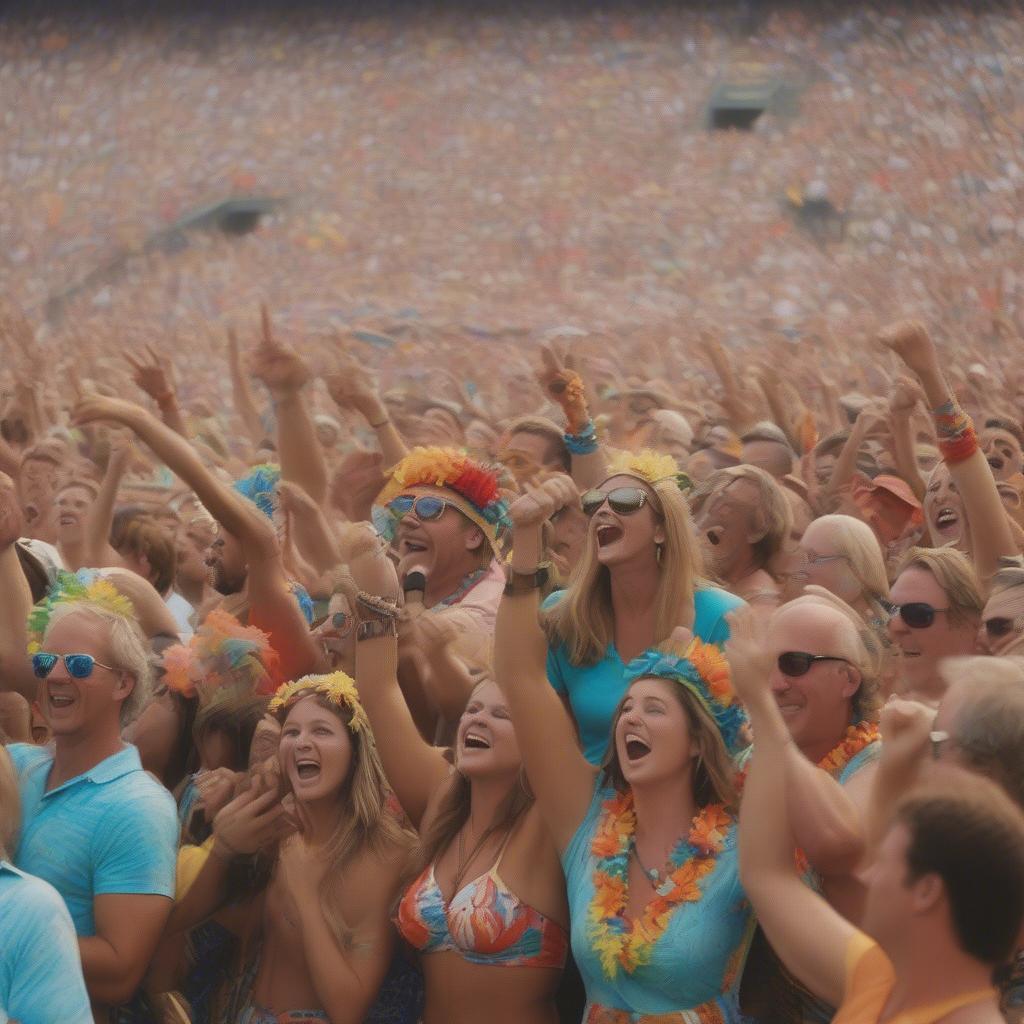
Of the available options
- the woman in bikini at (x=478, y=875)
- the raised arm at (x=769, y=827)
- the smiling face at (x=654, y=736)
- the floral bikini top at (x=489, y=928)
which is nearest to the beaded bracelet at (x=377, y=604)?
the woman in bikini at (x=478, y=875)

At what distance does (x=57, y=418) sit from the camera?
36.1ft

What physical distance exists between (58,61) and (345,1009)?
21.5 meters

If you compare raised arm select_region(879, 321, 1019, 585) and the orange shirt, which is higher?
raised arm select_region(879, 321, 1019, 585)

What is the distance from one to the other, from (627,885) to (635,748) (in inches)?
9.8

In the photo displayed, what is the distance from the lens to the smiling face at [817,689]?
12.3 ft

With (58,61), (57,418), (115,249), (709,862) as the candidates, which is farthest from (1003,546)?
(58,61)

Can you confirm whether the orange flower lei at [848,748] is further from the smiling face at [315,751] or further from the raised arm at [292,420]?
the raised arm at [292,420]

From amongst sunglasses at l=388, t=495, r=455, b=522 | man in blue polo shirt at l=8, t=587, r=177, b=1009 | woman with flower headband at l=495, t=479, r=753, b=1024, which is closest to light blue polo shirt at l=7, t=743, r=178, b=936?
man in blue polo shirt at l=8, t=587, r=177, b=1009

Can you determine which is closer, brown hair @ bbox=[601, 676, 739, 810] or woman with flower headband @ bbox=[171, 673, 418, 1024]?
brown hair @ bbox=[601, 676, 739, 810]

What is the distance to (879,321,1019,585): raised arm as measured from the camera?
16.2 ft

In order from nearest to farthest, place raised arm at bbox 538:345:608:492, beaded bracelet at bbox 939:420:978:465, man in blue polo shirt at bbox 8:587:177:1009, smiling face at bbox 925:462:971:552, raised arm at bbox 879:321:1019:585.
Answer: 1. man in blue polo shirt at bbox 8:587:177:1009
2. raised arm at bbox 879:321:1019:585
3. beaded bracelet at bbox 939:420:978:465
4. smiling face at bbox 925:462:971:552
5. raised arm at bbox 538:345:608:492

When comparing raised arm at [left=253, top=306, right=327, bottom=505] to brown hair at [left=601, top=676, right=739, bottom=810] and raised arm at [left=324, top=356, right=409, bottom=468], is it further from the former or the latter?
brown hair at [left=601, top=676, right=739, bottom=810]

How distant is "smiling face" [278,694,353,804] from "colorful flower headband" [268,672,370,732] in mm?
21

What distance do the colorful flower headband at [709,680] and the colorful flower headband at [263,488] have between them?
2230mm
